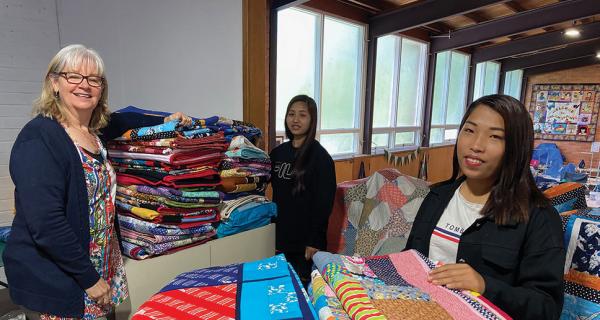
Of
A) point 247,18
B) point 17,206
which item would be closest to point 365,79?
point 247,18

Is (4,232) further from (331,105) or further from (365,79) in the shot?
(365,79)

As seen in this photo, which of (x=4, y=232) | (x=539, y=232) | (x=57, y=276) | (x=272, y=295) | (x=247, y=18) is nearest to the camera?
(x=272, y=295)

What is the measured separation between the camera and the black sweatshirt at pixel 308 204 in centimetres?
202

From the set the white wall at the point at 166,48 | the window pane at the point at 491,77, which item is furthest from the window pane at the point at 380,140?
the window pane at the point at 491,77

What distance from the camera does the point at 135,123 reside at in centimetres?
138

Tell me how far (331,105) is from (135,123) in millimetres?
3911

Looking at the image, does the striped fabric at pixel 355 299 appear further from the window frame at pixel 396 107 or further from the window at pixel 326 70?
the window frame at pixel 396 107

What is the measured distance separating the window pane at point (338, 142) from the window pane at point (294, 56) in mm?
822

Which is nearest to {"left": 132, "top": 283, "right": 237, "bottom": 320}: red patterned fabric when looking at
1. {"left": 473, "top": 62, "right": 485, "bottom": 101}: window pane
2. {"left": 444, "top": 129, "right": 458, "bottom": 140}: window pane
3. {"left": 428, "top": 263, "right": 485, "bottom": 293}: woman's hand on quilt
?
{"left": 428, "top": 263, "right": 485, "bottom": 293}: woman's hand on quilt

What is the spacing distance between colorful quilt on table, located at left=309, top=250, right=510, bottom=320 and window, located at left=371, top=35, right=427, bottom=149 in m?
5.27

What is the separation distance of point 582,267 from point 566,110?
36.6 feet

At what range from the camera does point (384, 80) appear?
5996mm

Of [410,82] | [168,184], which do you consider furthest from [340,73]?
[168,184]

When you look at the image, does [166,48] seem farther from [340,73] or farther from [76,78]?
[340,73]
